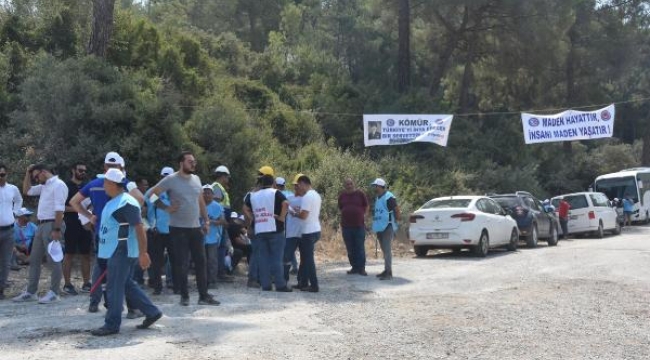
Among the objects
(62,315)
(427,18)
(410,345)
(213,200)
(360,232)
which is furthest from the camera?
(427,18)

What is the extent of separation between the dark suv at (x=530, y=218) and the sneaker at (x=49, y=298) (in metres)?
14.7

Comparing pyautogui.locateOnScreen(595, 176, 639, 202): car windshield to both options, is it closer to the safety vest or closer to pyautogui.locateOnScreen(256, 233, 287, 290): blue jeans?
pyautogui.locateOnScreen(256, 233, 287, 290): blue jeans

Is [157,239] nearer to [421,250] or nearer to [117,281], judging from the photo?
[117,281]

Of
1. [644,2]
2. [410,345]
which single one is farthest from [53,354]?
[644,2]

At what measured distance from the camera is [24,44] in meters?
20.9

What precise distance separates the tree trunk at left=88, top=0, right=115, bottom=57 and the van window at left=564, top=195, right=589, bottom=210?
56.9ft

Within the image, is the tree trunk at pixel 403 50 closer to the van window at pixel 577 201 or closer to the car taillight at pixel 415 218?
the van window at pixel 577 201

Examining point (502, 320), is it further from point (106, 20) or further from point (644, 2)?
point (644, 2)

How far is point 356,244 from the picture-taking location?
14.9 metres

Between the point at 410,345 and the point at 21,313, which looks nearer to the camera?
the point at 410,345

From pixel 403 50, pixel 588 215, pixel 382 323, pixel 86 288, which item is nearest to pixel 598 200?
pixel 588 215

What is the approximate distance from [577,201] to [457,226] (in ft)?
37.5

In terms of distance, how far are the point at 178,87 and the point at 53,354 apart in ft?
55.3

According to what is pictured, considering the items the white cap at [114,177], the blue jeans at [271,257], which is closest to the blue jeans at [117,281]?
the white cap at [114,177]
